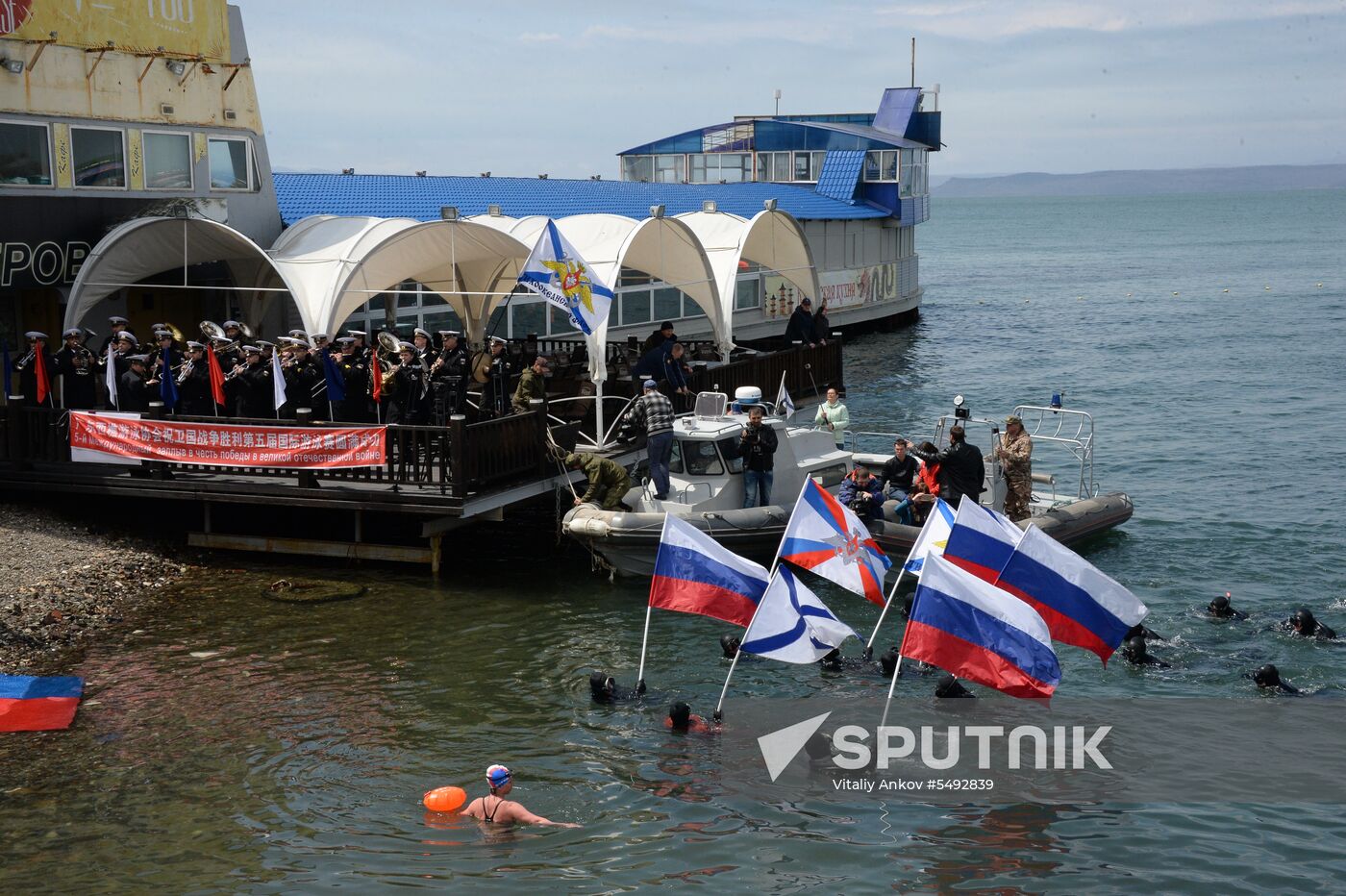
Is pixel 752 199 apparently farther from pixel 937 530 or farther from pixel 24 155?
pixel 937 530

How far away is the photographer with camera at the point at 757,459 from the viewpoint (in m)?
21.1

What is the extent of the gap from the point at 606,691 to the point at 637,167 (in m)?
51.6

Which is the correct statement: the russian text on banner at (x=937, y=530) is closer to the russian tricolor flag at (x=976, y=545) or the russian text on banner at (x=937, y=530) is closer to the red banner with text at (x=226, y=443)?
the russian tricolor flag at (x=976, y=545)

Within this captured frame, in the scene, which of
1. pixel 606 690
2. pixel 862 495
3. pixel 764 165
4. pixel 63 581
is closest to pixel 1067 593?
pixel 606 690

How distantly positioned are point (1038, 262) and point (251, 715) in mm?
123200

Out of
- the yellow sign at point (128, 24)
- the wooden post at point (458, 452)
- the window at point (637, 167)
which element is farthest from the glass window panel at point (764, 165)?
the wooden post at point (458, 452)

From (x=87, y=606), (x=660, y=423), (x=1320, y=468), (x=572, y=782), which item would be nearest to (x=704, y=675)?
(x=572, y=782)

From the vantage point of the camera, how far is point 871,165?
5912cm

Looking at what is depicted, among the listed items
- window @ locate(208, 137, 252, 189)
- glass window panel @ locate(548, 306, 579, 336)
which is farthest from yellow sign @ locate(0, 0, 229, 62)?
glass window panel @ locate(548, 306, 579, 336)

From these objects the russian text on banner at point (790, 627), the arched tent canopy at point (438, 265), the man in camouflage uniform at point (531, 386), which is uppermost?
the arched tent canopy at point (438, 265)

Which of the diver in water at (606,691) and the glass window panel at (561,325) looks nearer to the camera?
the diver in water at (606,691)

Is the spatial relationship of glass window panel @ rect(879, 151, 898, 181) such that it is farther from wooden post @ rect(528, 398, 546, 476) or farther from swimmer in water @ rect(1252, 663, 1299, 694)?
swimmer in water @ rect(1252, 663, 1299, 694)

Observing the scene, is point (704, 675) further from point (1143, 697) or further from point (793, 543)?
point (1143, 697)

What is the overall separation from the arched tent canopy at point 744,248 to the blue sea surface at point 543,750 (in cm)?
656
